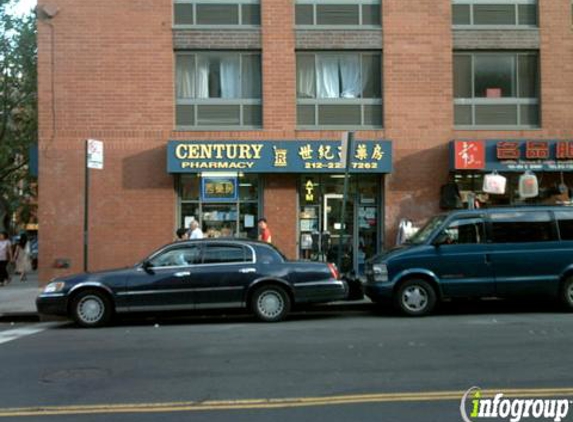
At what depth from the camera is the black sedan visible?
11.1m

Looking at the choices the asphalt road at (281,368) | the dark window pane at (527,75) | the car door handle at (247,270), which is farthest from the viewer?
the dark window pane at (527,75)

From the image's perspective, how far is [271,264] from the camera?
11.3m

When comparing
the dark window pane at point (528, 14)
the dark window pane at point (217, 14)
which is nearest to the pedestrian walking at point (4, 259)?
the dark window pane at point (217, 14)

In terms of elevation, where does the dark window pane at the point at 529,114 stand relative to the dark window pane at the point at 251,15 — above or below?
below

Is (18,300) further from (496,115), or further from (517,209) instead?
(496,115)

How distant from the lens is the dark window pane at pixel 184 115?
17.6 metres

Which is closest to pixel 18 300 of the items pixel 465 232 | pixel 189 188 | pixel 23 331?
pixel 23 331

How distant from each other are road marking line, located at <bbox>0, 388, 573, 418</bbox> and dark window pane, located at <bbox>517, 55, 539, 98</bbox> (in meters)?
13.2

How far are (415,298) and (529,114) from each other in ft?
28.3

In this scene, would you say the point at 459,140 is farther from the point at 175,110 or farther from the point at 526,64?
the point at 175,110

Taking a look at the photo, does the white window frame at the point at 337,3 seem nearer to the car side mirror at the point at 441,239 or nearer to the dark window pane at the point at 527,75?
the dark window pane at the point at 527,75

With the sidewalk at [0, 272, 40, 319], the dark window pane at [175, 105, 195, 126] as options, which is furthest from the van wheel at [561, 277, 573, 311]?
the dark window pane at [175, 105, 195, 126]

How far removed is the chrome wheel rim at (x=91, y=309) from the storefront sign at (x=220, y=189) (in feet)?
21.1

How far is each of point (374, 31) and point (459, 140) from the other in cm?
361
